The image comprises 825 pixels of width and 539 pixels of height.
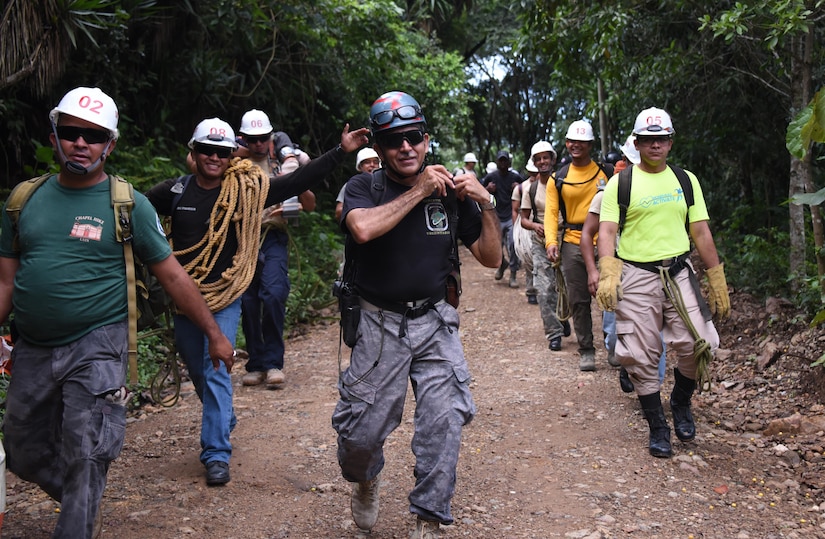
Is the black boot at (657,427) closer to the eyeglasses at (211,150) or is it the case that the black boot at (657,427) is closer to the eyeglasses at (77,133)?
the eyeglasses at (211,150)

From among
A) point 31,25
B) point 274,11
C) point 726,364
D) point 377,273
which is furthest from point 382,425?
point 274,11

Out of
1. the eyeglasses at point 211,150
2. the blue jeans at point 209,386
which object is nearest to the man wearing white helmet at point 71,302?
the blue jeans at point 209,386

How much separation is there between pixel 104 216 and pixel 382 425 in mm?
1546

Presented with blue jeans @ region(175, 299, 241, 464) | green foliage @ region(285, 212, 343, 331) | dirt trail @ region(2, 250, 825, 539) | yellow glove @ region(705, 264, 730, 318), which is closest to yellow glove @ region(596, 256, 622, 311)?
yellow glove @ region(705, 264, 730, 318)

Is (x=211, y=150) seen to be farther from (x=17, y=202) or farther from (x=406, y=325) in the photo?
(x=406, y=325)

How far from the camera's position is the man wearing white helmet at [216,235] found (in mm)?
5117

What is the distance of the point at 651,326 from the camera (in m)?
5.65

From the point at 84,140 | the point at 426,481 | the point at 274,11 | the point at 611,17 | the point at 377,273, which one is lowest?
the point at 426,481

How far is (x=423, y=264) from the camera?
13.3 feet

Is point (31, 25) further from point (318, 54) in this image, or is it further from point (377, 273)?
point (318, 54)

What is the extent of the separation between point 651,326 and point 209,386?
110 inches

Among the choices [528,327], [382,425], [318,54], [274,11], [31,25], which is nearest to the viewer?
[382,425]

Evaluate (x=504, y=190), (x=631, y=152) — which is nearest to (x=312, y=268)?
(x=504, y=190)

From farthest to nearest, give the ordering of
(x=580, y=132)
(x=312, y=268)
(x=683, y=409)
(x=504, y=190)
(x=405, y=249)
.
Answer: (x=504, y=190), (x=312, y=268), (x=580, y=132), (x=683, y=409), (x=405, y=249)
